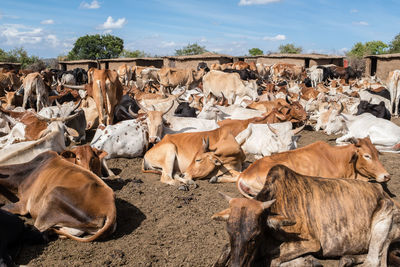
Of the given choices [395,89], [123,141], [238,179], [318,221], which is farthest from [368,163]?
[395,89]

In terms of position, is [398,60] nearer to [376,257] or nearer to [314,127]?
[314,127]

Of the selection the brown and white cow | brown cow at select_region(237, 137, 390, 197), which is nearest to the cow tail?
the brown and white cow

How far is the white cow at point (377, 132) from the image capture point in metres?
8.66

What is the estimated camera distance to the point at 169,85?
68.1ft

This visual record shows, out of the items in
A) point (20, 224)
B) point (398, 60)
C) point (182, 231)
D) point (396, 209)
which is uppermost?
point (398, 60)

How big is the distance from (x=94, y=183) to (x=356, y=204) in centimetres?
296

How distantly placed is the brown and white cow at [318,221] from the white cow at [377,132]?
4.65 m

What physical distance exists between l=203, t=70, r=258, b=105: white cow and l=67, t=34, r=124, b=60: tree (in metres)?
48.8

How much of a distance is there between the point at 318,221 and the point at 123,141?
16.6 feet

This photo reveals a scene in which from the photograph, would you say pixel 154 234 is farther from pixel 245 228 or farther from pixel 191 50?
pixel 191 50

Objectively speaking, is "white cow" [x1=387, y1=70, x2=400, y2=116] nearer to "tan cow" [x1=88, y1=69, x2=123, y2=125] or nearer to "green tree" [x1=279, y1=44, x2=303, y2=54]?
"tan cow" [x1=88, y1=69, x2=123, y2=125]

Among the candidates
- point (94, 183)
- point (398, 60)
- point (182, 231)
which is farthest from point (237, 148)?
point (398, 60)

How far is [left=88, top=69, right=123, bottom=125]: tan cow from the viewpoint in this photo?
9.81 metres

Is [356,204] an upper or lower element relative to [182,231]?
upper
